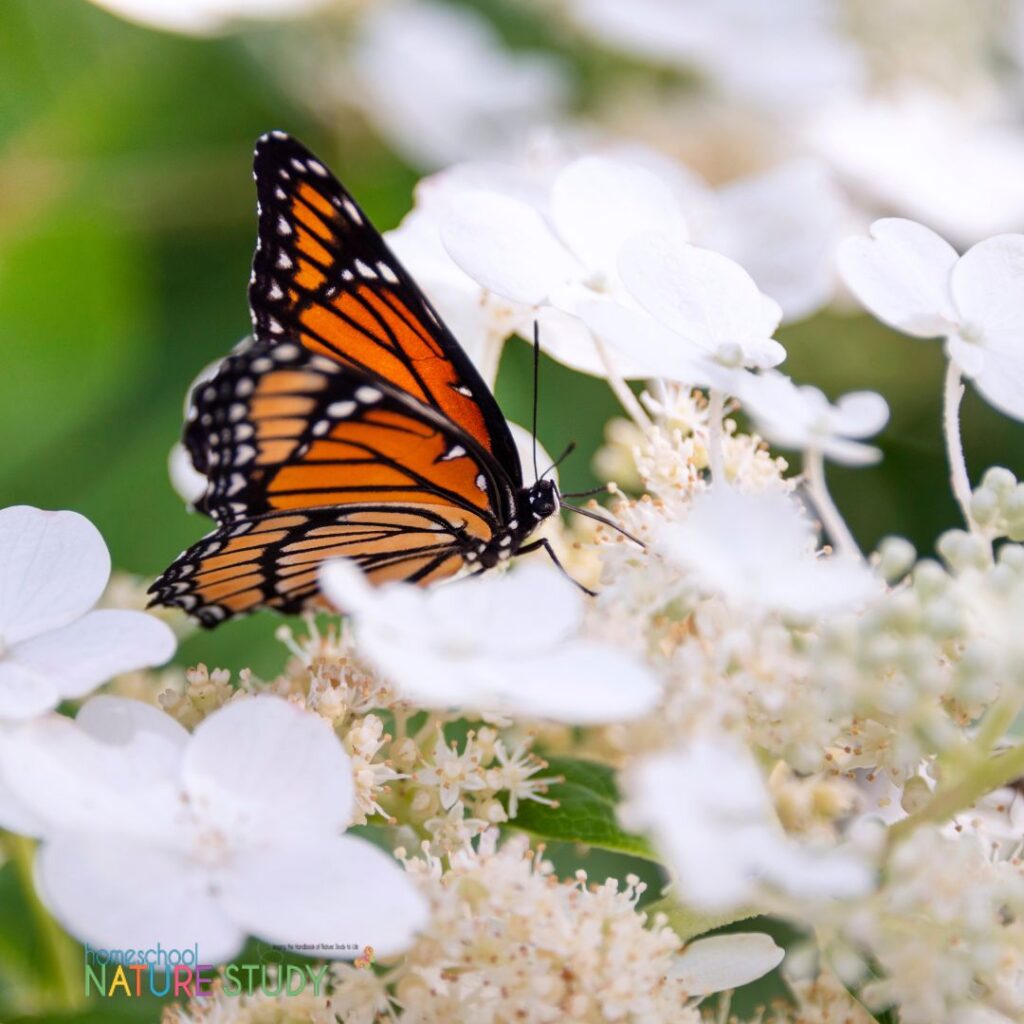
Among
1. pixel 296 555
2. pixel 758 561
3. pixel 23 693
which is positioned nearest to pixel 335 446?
pixel 296 555

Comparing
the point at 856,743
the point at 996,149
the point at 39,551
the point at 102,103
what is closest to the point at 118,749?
the point at 39,551

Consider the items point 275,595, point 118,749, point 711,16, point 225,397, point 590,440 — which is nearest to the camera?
point 118,749

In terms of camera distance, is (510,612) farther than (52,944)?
No

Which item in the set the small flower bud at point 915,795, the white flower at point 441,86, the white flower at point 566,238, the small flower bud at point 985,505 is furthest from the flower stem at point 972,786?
the white flower at point 441,86

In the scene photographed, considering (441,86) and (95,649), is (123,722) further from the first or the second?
(441,86)

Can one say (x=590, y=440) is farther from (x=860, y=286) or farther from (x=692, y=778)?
(x=692, y=778)

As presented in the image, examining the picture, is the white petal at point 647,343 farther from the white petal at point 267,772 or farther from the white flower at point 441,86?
the white flower at point 441,86

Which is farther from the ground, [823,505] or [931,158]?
[823,505]
